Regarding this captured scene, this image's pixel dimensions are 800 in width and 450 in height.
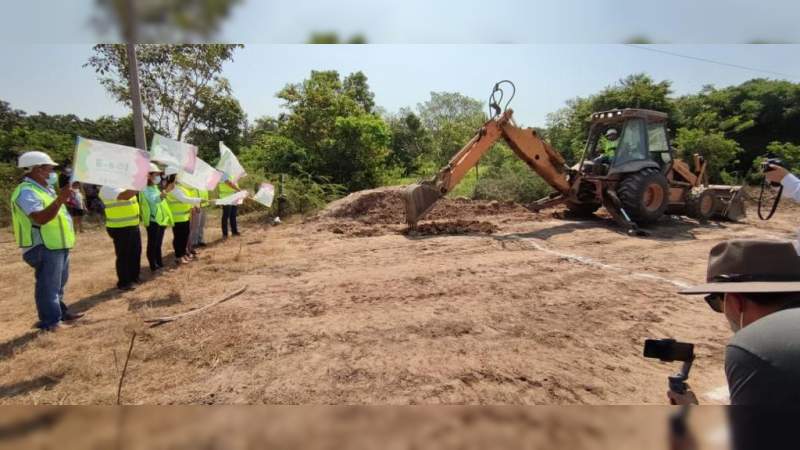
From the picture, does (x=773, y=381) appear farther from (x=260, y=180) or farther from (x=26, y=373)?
(x=260, y=180)

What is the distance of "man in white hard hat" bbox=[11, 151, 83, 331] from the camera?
4.14 metres

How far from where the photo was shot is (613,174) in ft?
30.4

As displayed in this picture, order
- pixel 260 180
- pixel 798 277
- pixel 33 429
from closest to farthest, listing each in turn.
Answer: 1. pixel 33 429
2. pixel 798 277
3. pixel 260 180

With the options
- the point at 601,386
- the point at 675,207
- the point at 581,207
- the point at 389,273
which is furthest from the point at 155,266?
the point at 675,207

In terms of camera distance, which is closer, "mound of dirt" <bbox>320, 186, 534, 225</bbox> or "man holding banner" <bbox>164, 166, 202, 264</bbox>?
"man holding banner" <bbox>164, 166, 202, 264</bbox>

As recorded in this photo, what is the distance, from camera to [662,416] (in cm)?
43

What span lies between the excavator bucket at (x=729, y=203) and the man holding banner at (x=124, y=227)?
1205cm

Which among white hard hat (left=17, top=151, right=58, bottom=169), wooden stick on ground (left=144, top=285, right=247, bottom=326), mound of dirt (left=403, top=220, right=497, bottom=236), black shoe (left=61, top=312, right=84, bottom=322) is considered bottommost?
black shoe (left=61, top=312, right=84, bottom=322)

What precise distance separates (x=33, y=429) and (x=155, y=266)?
7.40 meters

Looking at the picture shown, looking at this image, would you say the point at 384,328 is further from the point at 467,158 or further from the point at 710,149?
the point at 710,149

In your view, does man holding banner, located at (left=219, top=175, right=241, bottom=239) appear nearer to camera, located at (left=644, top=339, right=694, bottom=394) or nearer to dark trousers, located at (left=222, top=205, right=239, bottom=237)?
dark trousers, located at (left=222, top=205, right=239, bottom=237)

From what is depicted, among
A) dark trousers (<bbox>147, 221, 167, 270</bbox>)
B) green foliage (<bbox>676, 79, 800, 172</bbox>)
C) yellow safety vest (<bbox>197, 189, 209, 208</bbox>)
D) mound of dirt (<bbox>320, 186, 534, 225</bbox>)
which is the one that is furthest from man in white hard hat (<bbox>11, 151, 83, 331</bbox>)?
green foliage (<bbox>676, 79, 800, 172</bbox>)

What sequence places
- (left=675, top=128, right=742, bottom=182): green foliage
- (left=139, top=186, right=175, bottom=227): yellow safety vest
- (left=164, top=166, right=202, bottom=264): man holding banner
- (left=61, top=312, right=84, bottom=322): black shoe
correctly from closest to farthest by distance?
(left=61, top=312, right=84, bottom=322): black shoe
(left=139, top=186, right=175, bottom=227): yellow safety vest
(left=164, top=166, right=202, bottom=264): man holding banner
(left=675, top=128, right=742, bottom=182): green foliage

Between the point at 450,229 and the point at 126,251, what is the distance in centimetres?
574
